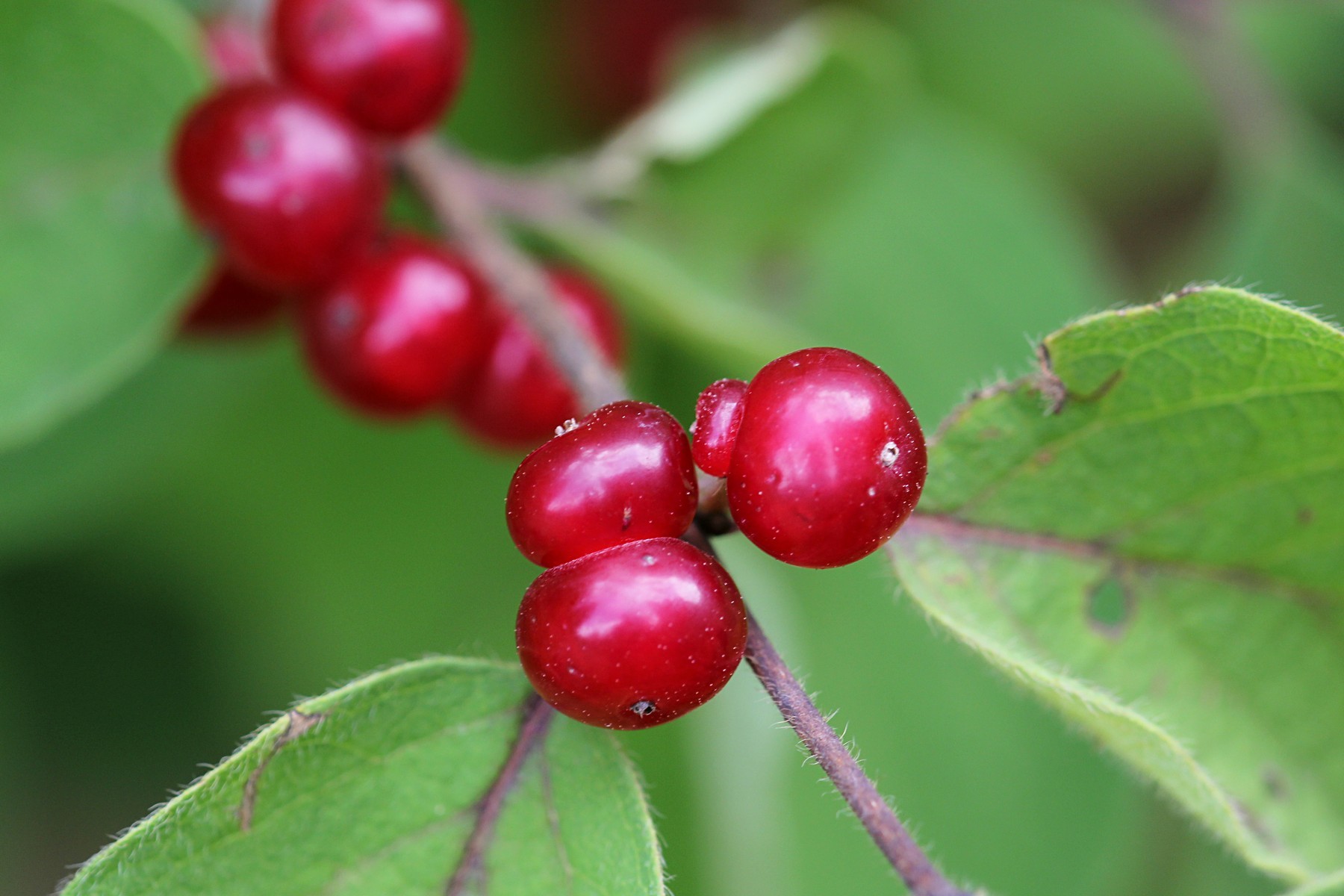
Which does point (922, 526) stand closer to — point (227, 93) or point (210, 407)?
point (227, 93)

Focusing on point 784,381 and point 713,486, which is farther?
point 713,486

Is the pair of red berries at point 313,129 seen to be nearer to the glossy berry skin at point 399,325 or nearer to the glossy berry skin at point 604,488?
the glossy berry skin at point 399,325

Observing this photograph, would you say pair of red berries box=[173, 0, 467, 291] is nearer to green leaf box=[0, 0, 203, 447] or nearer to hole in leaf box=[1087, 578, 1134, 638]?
green leaf box=[0, 0, 203, 447]

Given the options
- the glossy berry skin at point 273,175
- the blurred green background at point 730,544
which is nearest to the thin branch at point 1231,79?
the blurred green background at point 730,544

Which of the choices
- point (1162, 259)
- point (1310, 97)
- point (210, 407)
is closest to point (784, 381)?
point (210, 407)

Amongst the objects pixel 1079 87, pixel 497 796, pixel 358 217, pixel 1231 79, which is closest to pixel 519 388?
pixel 358 217

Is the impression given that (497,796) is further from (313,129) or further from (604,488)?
(313,129)
